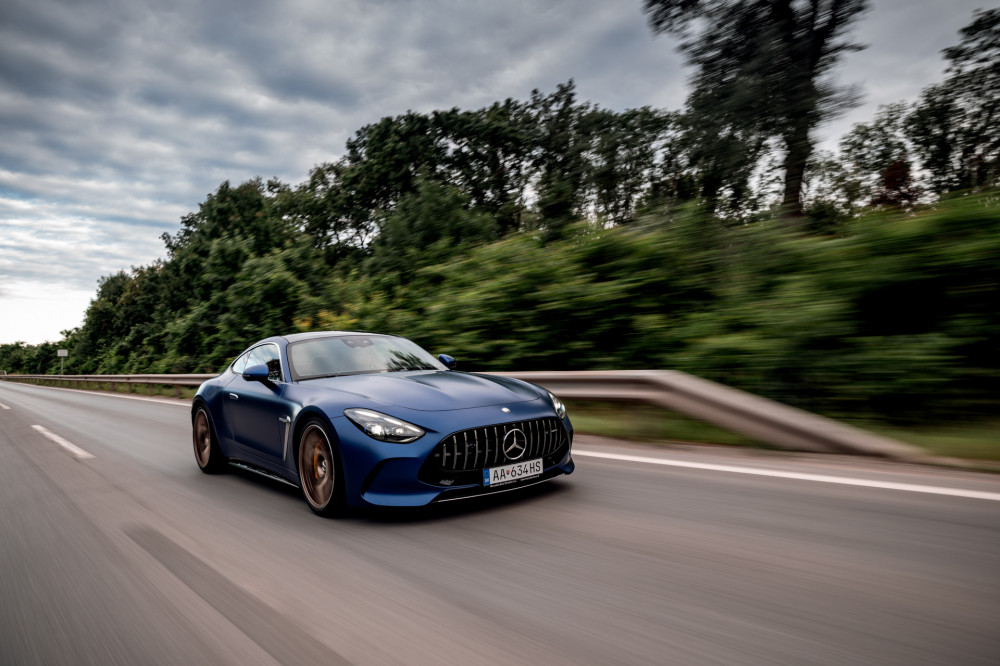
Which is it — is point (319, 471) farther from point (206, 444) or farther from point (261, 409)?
point (206, 444)

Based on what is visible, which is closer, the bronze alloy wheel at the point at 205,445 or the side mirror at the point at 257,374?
the side mirror at the point at 257,374

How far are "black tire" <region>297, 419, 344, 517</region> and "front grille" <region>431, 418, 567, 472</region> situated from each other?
73 cm

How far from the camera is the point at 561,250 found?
1095 centimetres

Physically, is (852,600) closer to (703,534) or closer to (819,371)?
(703,534)

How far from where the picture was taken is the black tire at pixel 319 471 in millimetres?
4438

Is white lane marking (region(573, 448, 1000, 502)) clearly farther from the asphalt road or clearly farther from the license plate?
the license plate

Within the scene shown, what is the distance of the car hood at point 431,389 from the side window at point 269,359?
0.50m

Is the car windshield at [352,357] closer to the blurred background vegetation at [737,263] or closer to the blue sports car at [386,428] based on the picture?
the blue sports car at [386,428]

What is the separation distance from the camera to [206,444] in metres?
6.78

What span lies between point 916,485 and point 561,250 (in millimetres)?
7231

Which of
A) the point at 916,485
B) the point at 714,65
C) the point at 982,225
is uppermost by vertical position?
the point at 714,65

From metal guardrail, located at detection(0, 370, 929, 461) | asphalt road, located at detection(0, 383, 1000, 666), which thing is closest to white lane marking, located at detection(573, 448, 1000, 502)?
asphalt road, located at detection(0, 383, 1000, 666)

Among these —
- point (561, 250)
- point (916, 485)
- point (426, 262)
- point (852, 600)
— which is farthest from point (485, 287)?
point (852, 600)

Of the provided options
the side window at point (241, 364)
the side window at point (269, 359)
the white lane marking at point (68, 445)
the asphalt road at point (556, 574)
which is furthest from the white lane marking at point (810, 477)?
the white lane marking at point (68, 445)
